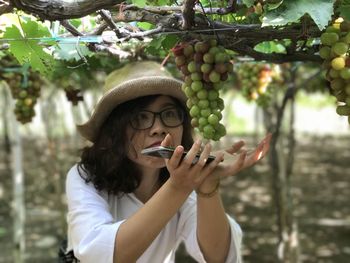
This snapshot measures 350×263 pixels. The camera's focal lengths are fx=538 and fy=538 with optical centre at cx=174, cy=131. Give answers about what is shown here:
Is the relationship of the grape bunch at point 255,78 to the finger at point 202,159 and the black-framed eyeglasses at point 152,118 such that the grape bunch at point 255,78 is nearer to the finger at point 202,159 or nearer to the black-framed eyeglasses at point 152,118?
the black-framed eyeglasses at point 152,118

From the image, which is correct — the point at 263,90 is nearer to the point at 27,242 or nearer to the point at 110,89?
the point at 110,89

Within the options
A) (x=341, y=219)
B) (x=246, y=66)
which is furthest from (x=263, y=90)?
(x=341, y=219)

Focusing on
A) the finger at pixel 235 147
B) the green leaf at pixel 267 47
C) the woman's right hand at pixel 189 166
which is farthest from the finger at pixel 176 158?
the green leaf at pixel 267 47

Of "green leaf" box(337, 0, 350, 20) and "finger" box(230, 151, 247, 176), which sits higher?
"green leaf" box(337, 0, 350, 20)

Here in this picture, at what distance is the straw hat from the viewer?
1762mm

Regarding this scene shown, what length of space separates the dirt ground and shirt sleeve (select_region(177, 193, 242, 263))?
1.19 metres

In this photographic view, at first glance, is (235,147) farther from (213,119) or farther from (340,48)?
(340,48)

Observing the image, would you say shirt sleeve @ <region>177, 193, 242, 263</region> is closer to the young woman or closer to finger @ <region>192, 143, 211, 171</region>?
the young woman

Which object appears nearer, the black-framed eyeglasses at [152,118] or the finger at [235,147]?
the finger at [235,147]

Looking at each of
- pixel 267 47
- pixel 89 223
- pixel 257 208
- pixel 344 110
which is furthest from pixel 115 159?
pixel 257 208

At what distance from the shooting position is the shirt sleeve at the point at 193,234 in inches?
70.0

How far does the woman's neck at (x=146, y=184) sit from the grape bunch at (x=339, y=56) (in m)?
0.90

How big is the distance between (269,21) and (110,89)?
89 cm

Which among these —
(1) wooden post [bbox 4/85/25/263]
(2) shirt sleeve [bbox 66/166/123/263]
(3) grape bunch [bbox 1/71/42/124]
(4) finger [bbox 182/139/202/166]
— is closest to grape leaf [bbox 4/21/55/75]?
(2) shirt sleeve [bbox 66/166/123/263]
